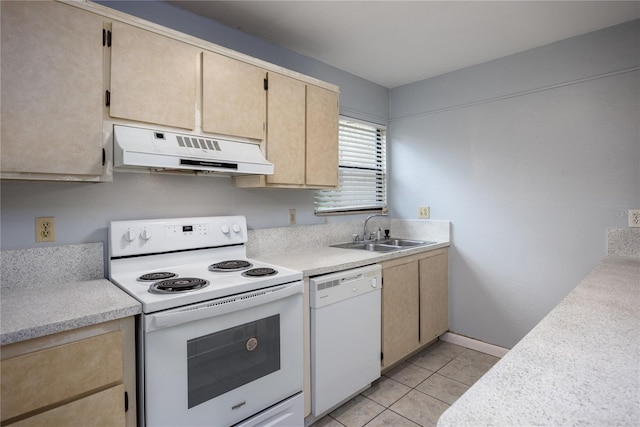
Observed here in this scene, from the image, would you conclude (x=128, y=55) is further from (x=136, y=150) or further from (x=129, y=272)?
(x=129, y=272)

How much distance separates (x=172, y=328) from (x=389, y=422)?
1.50 meters

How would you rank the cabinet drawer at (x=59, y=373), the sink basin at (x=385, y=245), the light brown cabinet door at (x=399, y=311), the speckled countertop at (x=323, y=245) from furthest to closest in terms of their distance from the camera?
1. the sink basin at (x=385, y=245)
2. the light brown cabinet door at (x=399, y=311)
3. the speckled countertop at (x=323, y=245)
4. the cabinet drawer at (x=59, y=373)

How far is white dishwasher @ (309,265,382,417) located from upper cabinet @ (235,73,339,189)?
29.4 inches

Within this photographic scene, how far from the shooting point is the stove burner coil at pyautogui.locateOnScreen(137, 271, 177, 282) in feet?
5.55

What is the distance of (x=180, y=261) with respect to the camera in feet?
6.55

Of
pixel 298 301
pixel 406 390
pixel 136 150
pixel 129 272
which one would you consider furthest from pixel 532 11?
pixel 129 272

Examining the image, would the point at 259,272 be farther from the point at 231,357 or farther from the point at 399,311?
the point at 399,311

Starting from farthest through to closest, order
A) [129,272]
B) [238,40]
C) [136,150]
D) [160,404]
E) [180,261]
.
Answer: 1. [238,40]
2. [180,261]
3. [129,272]
4. [136,150]
5. [160,404]

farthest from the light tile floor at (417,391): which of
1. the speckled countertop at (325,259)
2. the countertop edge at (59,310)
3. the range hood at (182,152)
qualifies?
the range hood at (182,152)

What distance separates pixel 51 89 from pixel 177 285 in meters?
1.00

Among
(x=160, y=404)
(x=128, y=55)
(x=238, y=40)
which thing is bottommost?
(x=160, y=404)

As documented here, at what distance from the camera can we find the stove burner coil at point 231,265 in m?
1.91

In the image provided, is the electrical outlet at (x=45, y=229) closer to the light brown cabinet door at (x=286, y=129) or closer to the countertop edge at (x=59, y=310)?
the countertop edge at (x=59, y=310)

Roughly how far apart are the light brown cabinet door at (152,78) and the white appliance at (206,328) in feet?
1.95
